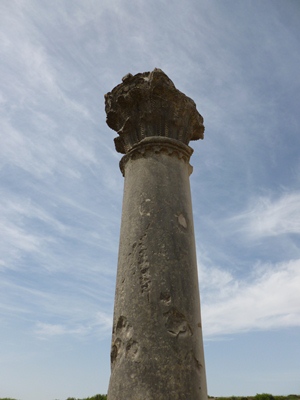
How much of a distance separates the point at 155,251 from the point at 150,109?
1982 mm

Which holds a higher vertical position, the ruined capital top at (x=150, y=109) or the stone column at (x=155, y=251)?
the ruined capital top at (x=150, y=109)

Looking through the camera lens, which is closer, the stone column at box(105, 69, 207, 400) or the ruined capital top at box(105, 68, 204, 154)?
the stone column at box(105, 69, 207, 400)

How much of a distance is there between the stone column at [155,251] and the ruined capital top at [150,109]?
1cm

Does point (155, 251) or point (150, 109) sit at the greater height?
point (150, 109)

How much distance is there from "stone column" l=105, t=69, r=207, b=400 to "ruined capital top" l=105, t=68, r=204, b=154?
0.04 feet

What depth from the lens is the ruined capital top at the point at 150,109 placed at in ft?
15.8

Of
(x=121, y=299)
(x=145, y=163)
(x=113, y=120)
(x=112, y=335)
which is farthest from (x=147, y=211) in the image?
(x=113, y=120)

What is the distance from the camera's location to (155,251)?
3.91m

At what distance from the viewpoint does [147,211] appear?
13.7 feet

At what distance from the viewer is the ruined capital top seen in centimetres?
480

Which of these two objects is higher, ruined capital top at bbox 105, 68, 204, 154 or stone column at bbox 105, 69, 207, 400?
ruined capital top at bbox 105, 68, 204, 154

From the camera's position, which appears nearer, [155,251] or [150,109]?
[155,251]

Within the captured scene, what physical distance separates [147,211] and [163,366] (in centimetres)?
166

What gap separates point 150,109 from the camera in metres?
4.80
